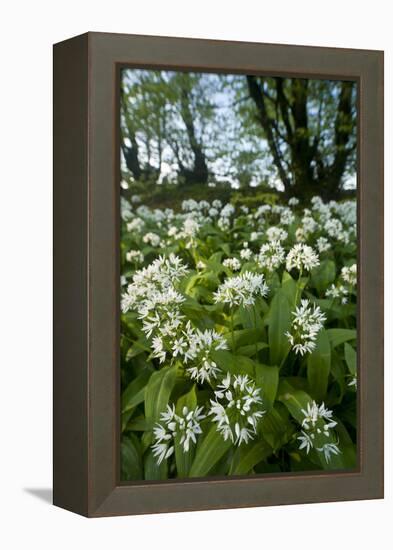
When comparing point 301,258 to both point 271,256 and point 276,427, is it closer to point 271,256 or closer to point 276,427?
point 271,256

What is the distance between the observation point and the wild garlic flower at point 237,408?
19.5ft

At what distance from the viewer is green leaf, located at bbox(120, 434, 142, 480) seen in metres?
5.80

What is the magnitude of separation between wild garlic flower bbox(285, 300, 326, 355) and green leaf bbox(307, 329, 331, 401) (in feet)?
0.10

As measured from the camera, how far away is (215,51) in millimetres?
5980

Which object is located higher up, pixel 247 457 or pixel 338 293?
pixel 338 293

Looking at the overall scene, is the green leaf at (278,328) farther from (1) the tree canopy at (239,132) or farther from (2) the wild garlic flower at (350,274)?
(1) the tree canopy at (239,132)

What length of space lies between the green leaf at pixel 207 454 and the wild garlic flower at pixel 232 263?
25.8 inches

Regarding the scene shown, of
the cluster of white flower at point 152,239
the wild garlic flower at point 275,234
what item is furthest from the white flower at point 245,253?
the cluster of white flower at point 152,239

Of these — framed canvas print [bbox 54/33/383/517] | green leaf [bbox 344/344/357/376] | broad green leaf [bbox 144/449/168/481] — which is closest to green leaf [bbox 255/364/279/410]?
framed canvas print [bbox 54/33/383/517]

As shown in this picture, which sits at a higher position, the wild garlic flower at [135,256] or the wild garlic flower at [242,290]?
the wild garlic flower at [135,256]

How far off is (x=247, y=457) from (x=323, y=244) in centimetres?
96

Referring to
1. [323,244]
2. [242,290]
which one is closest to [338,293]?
[323,244]

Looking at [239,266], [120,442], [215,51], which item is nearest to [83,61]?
[215,51]

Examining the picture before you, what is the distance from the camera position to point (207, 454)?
5.93 meters
